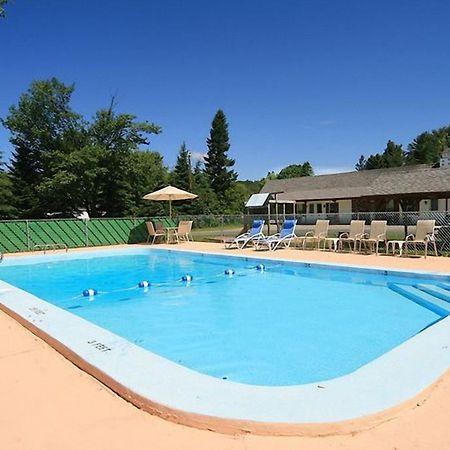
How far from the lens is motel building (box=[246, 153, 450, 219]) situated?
24016 mm

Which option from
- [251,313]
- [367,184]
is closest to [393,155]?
[367,184]

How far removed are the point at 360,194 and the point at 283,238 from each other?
22.3 meters

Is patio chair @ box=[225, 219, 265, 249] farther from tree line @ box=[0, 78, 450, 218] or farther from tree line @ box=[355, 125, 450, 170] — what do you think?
tree line @ box=[355, 125, 450, 170]

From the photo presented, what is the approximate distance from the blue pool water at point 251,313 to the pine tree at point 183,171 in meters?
30.4

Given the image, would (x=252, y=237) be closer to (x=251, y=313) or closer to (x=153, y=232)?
(x=153, y=232)

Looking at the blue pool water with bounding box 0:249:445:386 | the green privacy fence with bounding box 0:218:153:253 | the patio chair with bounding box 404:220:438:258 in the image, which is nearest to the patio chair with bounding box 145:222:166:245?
the green privacy fence with bounding box 0:218:153:253

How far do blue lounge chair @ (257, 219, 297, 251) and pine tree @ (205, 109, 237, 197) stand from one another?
3761cm

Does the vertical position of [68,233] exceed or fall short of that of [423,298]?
it exceeds it

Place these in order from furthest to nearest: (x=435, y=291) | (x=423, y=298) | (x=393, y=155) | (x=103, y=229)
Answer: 1. (x=393, y=155)
2. (x=103, y=229)
3. (x=435, y=291)
4. (x=423, y=298)

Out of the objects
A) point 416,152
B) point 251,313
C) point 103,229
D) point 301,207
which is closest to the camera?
point 251,313

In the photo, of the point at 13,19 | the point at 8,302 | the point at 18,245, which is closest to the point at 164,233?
the point at 18,245

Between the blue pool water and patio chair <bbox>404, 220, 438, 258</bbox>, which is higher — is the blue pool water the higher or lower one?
the lower one

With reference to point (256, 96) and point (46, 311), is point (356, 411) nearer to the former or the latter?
point (46, 311)

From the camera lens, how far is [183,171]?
Answer: 42.6m
